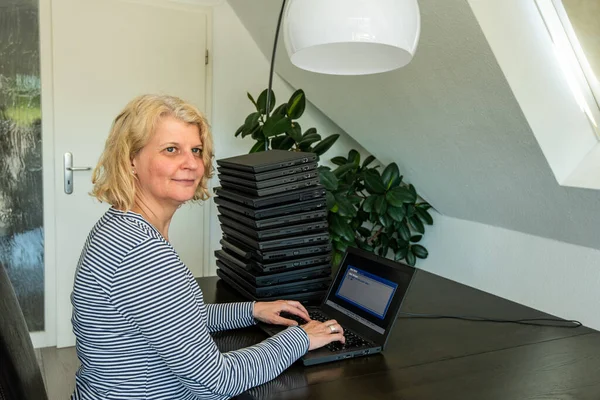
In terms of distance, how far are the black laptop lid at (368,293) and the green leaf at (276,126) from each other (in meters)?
1.59

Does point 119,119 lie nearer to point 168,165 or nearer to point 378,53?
point 168,165

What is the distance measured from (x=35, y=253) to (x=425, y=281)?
95.0 inches

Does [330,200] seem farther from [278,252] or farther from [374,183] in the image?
[278,252]

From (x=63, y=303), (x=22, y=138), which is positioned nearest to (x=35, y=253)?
(x=63, y=303)

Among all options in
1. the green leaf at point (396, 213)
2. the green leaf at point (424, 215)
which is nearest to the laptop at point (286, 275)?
the green leaf at point (396, 213)

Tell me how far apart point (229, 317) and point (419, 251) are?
2.22 m

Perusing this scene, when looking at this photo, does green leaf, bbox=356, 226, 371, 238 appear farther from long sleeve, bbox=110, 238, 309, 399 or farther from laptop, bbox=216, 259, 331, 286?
long sleeve, bbox=110, 238, 309, 399

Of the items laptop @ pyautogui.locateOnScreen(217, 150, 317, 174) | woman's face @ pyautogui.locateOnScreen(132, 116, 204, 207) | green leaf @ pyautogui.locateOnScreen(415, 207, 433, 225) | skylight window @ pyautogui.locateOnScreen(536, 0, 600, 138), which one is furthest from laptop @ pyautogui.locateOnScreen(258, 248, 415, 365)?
green leaf @ pyautogui.locateOnScreen(415, 207, 433, 225)

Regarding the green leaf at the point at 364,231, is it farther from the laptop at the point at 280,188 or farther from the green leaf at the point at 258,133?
the laptop at the point at 280,188

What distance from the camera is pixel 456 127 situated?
2.70m

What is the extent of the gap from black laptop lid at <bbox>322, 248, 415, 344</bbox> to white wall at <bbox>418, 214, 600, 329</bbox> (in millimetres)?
1546

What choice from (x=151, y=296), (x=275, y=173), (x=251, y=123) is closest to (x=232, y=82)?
(x=251, y=123)

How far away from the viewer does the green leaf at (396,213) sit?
10.9 ft

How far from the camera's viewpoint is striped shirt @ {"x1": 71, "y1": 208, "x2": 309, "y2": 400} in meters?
1.14
